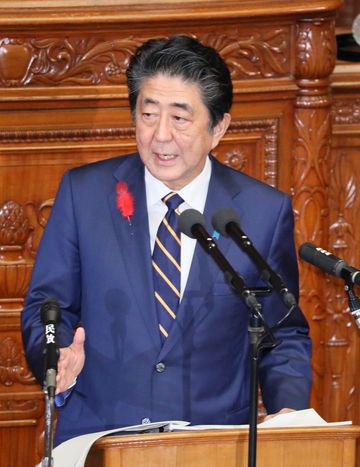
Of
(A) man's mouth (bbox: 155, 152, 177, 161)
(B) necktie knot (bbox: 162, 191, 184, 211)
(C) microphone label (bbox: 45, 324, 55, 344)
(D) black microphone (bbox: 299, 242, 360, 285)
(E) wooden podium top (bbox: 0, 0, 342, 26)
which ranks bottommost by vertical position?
(C) microphone label (bbox: 45, 324, 55, 344)

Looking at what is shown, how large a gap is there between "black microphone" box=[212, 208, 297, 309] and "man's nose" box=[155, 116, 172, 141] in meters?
0.57

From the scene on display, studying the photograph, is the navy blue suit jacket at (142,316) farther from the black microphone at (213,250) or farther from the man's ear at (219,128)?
the black microphone at (213,250)

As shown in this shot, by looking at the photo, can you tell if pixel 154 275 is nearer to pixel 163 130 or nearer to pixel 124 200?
pixel 124 200

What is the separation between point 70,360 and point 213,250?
63 cm

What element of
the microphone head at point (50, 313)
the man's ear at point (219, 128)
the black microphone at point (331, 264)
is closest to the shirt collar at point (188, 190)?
the man's ear at point (219, 128)

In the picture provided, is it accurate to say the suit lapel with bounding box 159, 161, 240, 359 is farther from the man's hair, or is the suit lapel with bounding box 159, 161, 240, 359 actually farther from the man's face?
the man's hair

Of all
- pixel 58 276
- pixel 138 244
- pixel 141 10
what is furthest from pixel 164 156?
pixel 141 10

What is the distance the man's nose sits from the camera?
3291 millimetres

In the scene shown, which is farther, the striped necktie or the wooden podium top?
the wooden podium top

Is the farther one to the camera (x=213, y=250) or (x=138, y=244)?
(x=138, y=244)

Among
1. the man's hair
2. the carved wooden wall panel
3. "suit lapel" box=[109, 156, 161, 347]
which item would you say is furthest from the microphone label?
the carved wooden wall panel

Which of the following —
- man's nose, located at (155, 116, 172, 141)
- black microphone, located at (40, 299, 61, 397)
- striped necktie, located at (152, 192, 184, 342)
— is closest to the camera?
black microphone, located at (40, 299, 61, 397)

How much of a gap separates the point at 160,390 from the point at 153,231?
0.48 meters

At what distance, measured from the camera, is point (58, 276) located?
11.1 feet
